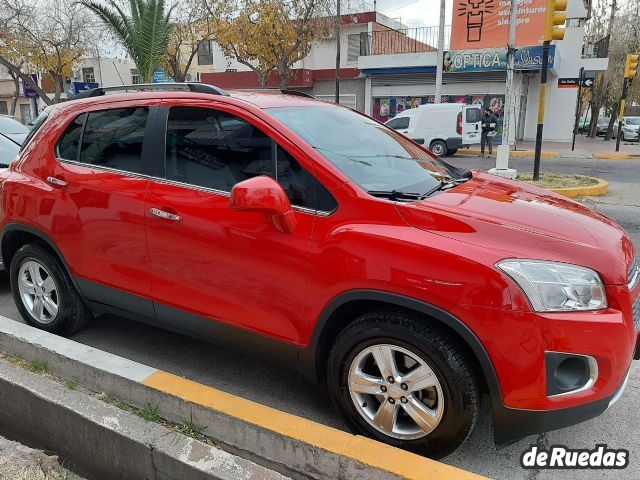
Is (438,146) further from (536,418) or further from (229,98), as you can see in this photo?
(536,418)

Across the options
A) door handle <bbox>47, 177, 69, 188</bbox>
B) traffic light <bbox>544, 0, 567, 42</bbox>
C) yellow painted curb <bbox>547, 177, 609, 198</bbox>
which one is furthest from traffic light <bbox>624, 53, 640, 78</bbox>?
door handle <bbox>47, 177, 69, 188</bbox>

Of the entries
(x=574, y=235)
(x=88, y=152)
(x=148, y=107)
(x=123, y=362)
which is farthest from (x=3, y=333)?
(x=574, y=235)

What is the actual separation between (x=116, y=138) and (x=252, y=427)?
2123 mm

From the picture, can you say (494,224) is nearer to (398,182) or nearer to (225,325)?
(398,182)

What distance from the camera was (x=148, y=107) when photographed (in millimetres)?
3381

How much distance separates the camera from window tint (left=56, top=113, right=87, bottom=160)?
12.1ft

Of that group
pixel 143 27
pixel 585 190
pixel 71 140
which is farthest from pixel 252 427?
pixel 143 27

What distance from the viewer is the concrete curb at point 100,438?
2.31 metres

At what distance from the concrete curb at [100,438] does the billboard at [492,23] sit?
22072 mm

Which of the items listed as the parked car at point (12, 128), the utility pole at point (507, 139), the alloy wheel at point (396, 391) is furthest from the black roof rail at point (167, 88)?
the utility pole at point (507, 139)

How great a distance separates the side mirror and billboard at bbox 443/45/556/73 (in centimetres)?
2382

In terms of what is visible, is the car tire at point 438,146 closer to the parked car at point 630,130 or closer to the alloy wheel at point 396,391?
the parked car at point 630,130

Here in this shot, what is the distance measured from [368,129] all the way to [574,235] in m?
1.51

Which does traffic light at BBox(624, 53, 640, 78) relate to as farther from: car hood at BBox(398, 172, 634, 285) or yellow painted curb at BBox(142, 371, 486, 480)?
yellow painted curb at BBox(142, 371, 486, 480)
